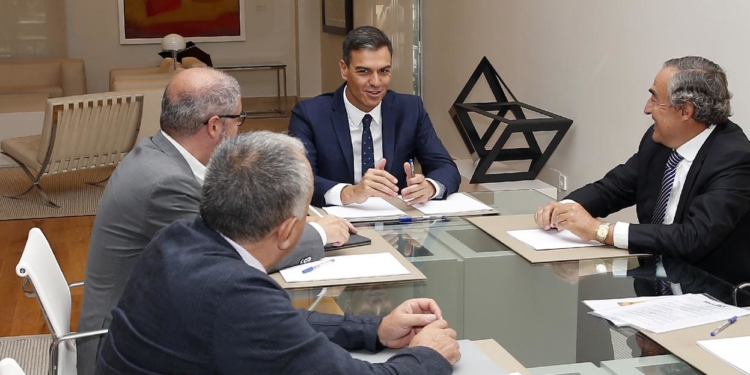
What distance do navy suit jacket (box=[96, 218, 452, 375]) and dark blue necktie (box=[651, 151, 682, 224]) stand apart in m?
1.58

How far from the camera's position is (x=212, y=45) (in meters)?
12.4

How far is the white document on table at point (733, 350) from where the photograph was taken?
168 cm

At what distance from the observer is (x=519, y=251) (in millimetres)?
2494

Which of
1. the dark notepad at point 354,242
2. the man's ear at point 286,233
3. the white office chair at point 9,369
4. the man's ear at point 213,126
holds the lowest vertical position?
the dark notepad at point 354,242

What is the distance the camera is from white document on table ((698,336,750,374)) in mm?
1681

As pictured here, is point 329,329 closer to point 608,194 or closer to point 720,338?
point 720,338

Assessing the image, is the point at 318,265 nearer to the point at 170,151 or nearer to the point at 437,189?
the point at 170,151

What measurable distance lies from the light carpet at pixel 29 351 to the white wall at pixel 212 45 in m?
8.68

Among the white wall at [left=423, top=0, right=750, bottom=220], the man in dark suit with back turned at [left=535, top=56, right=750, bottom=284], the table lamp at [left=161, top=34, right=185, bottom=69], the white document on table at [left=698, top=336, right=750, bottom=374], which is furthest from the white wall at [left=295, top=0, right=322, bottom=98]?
the white document on table at [left=698, top=336, right=750, bottom=374]

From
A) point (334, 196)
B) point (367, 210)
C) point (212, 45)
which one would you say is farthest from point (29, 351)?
point (212, 45)

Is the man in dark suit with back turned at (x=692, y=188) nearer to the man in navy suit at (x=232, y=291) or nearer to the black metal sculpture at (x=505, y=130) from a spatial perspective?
the man in navy suit at (x=232, y=291)

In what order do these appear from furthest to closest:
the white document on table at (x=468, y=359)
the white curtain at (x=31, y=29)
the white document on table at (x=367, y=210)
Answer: the white curtain at (x=31, y=29) < the white document on table at (x=367, y=210) < the white document on table at (x=468, y=359)


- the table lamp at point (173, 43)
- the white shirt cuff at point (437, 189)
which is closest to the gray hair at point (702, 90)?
the white shirt cuff at point (437, 189)

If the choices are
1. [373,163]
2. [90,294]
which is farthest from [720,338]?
[373,163]
